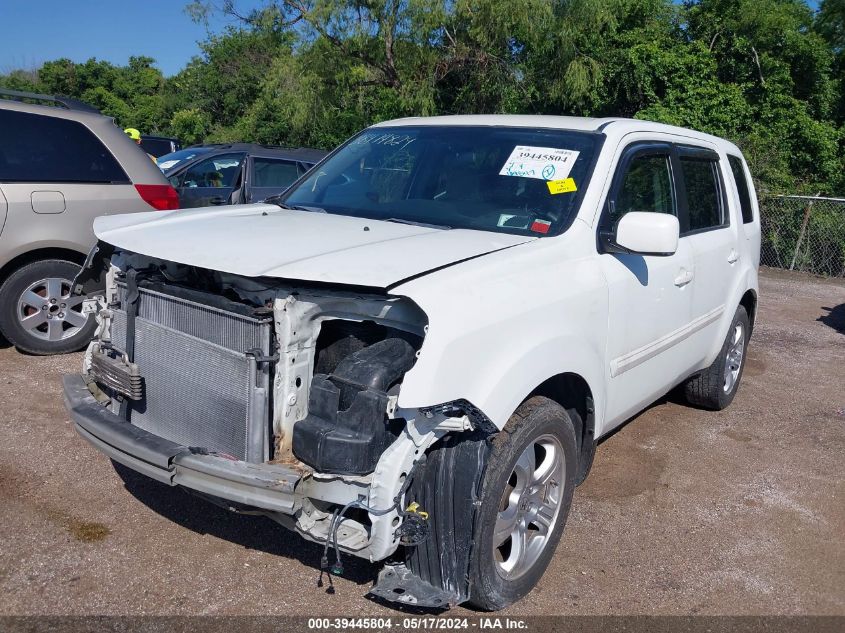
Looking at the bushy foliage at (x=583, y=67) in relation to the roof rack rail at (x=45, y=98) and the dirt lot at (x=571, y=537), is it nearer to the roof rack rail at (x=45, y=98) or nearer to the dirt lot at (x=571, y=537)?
the roof rack rail at (x=45, y=98)

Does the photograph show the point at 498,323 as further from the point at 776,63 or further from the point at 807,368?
the point at 776,63

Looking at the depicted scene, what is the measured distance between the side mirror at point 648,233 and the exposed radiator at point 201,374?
170 cm

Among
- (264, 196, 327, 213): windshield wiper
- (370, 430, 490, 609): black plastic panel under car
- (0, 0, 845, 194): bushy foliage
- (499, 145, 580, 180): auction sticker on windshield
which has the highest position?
(0, 0, 845, 194): bushy foliage

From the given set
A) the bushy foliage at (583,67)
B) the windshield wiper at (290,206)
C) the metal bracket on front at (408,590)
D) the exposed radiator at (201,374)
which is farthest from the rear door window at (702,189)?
the bushy foliage at (583,67)

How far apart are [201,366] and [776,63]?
18973 millimetres

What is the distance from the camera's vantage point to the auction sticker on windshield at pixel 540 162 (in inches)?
152

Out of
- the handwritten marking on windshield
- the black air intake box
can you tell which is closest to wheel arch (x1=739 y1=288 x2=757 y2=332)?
the handwritten marking on windshield

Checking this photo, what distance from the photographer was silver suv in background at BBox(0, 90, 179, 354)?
19.0 feet

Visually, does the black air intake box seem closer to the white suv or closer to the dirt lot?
the white suv

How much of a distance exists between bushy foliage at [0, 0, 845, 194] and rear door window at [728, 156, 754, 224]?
33.3ft

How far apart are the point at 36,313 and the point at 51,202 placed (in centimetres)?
86

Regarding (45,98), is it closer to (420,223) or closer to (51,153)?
(51,153)

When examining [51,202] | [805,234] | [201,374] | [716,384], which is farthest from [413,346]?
[805,234]

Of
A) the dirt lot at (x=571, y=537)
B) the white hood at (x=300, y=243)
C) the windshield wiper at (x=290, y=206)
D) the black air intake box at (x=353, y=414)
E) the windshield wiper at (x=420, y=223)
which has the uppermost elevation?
the windshield wiper at (x=290, y=206)
